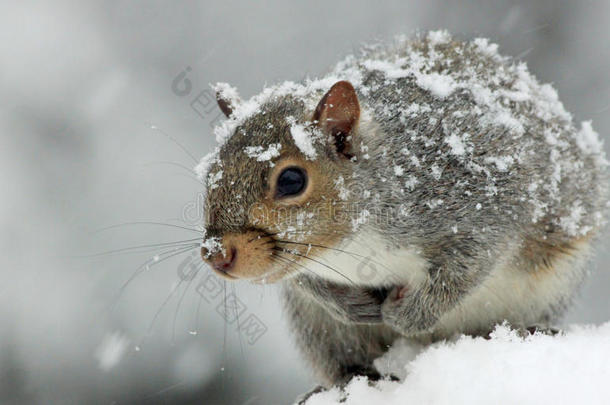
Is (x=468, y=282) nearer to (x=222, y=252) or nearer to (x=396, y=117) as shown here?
(x=396, y=117)

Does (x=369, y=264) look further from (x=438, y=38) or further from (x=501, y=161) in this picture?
(x=438, y=38)

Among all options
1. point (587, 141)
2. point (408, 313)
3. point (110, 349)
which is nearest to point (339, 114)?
point (408, 313)

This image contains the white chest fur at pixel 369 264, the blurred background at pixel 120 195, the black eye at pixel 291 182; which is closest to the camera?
the black eye at pixel 291 182

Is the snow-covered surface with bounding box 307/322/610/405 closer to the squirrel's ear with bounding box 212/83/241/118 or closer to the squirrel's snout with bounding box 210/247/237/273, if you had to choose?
the squirrel's snout with bounding box 210/247/237/273

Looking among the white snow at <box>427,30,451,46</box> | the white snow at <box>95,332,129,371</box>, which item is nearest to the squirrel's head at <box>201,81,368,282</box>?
the white snow at <box>427,30,451,46</box>

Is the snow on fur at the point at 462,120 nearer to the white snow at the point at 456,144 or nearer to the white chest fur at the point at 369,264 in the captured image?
the white snow at the point at 456,144

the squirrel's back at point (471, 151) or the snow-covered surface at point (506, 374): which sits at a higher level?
the squirrel's back at point (471, 151)

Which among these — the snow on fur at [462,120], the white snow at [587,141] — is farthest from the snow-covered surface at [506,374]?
the white snow at [587,141]
